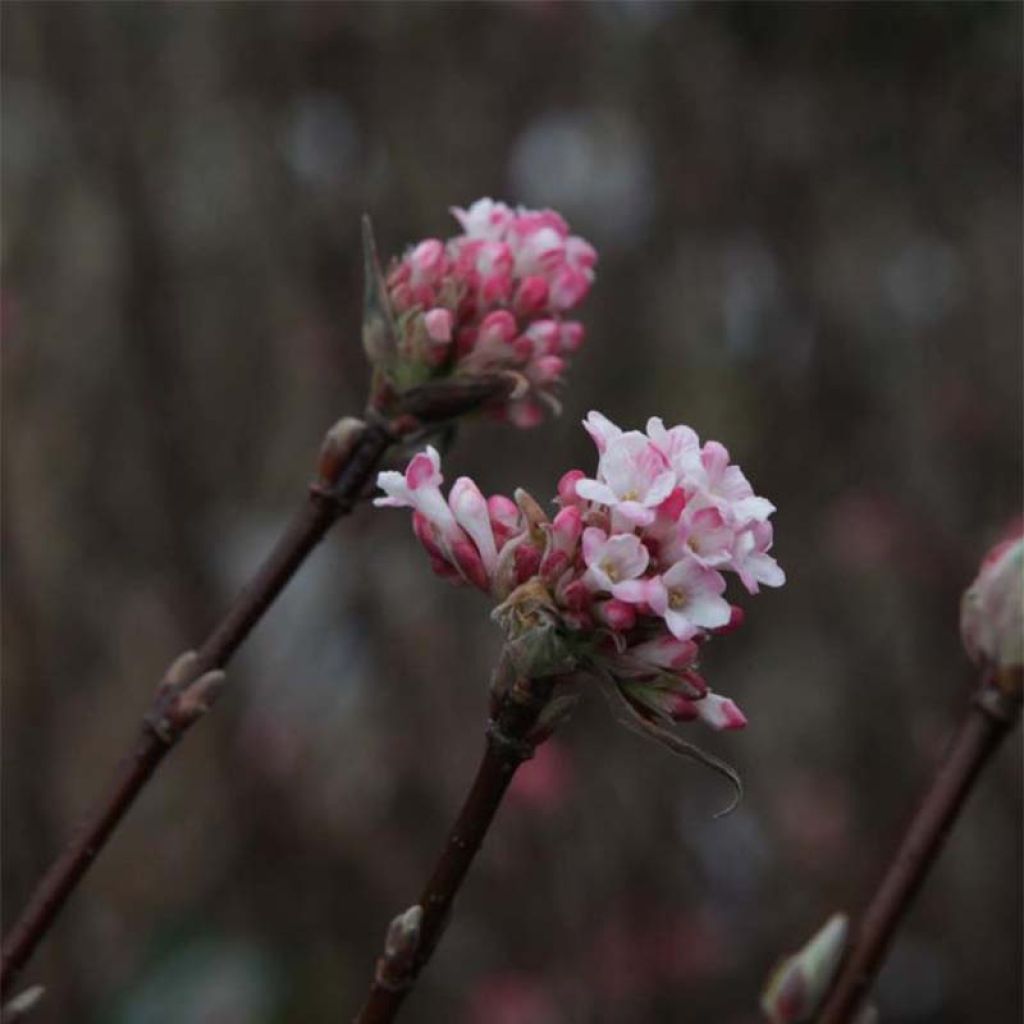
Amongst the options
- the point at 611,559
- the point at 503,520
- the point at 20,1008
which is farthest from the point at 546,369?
the point at 20,1008

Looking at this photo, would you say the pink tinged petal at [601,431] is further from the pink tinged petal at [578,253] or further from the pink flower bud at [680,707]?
the pink tinged petal at [578,253]

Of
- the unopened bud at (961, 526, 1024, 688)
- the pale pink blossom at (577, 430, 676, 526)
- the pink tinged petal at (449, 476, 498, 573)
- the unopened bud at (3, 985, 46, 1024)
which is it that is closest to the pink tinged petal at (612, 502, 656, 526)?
the pale pink blossom at (577, 430, 676, 526)

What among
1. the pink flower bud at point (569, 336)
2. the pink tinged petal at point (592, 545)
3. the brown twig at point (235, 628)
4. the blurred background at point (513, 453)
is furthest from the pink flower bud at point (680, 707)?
the blurred background at point (513, 453)

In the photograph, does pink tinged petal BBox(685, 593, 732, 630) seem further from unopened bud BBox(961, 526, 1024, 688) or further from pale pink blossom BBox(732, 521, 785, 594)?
unopened bud BBox(961, 526, 1024, 688)

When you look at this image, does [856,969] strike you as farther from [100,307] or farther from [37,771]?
[100,307]

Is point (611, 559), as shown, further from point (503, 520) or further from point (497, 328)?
point (497, 328)

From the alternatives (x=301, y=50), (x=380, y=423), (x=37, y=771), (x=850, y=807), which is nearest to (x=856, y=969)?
(x=380, y=423)

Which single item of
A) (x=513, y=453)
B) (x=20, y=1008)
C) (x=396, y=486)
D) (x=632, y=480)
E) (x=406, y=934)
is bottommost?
(x=20, y=1008)
